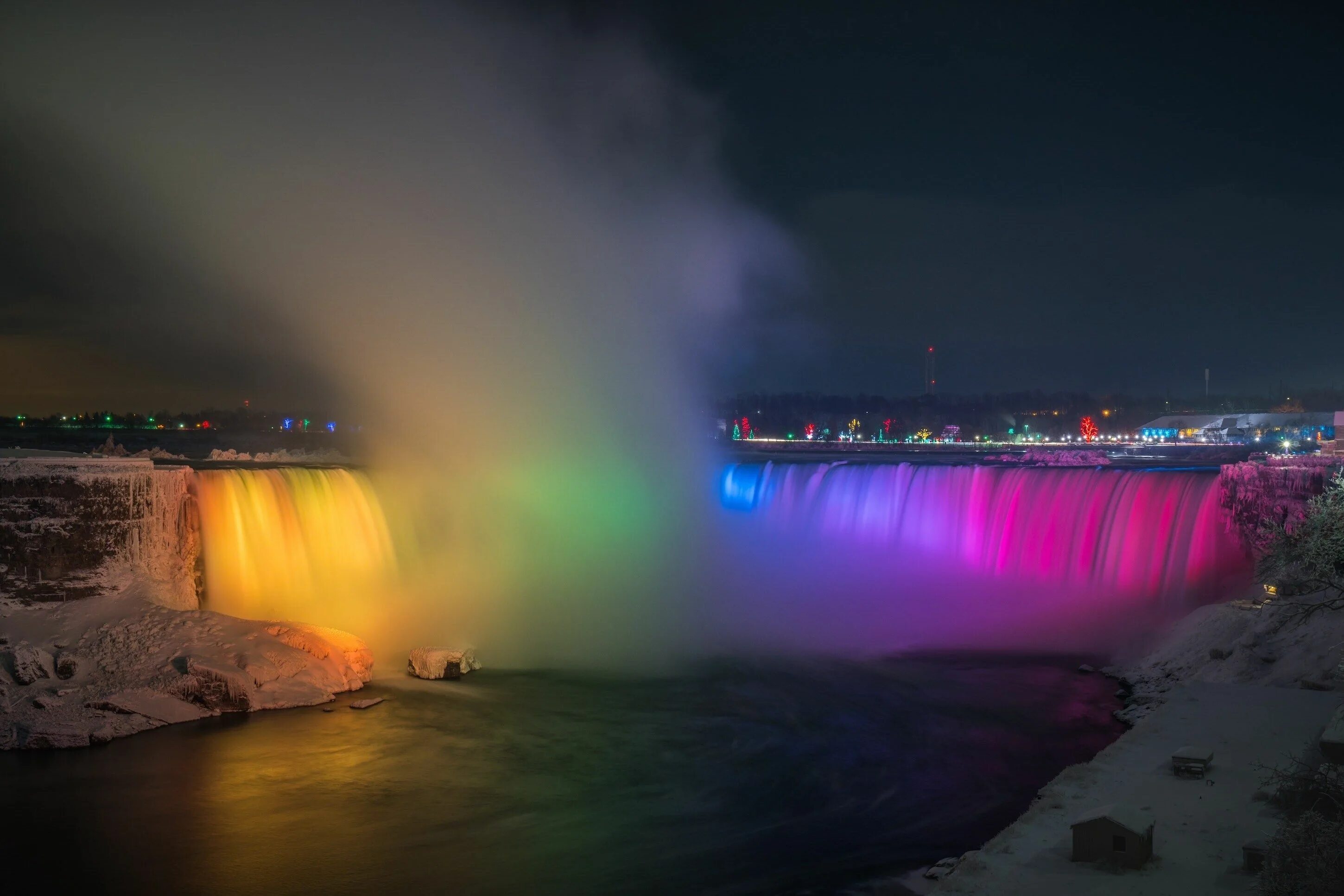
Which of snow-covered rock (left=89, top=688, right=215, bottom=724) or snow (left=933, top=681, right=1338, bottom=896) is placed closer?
snow (left=933, top=681, right=1338, bottom=896)

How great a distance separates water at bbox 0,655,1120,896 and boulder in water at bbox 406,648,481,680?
385mm

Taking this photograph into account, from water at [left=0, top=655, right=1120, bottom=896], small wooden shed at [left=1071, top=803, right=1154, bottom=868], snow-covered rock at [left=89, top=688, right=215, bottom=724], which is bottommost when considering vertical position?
water at [left=0, top=655, right=1120, bottom=896]

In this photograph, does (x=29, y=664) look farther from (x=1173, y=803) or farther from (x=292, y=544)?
(x=1173, y=803)

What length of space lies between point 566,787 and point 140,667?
27.9 ft

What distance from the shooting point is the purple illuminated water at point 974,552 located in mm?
23203

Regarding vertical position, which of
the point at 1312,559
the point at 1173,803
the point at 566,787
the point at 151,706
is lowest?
the point at 566,787

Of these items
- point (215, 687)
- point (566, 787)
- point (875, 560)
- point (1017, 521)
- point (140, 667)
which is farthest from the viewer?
point (875, 560)

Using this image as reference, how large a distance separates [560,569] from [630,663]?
8.96m

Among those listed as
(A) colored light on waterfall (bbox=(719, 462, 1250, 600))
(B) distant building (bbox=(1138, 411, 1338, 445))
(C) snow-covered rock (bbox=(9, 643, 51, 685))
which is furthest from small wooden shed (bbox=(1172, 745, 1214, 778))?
(B) distant building (bbox=(1138, 411, 1338, 445))

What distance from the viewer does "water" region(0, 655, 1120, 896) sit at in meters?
11.4

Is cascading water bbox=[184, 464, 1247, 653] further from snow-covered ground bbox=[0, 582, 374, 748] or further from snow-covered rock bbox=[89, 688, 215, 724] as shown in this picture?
snow-covered rock bbox=[89, 688, 215, 724]

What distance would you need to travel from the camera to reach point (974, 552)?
94.7 feet

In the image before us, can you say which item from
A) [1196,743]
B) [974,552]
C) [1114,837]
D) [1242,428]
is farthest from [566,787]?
[1242,428]

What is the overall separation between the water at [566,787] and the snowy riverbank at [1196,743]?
1.32 meters
